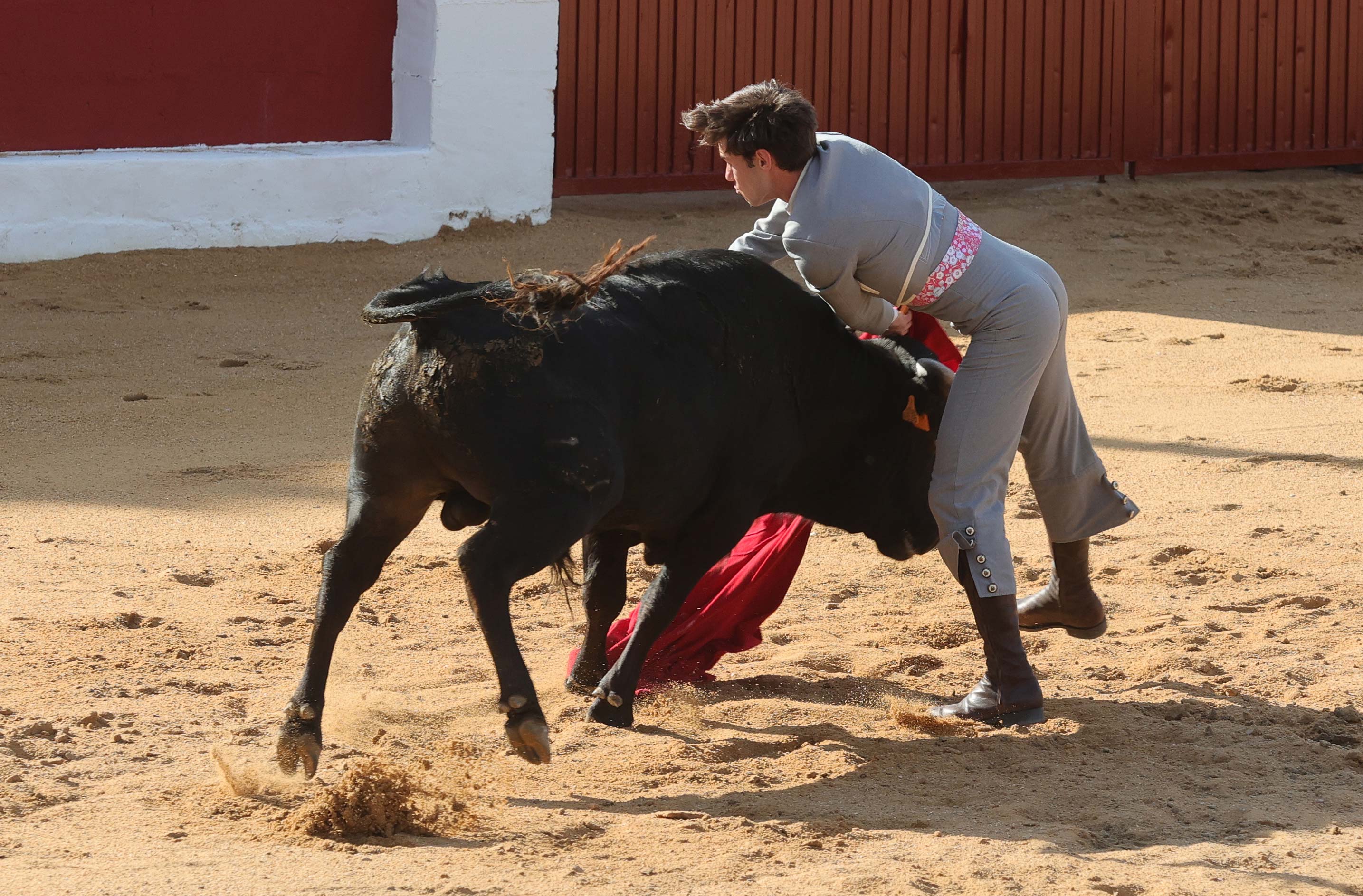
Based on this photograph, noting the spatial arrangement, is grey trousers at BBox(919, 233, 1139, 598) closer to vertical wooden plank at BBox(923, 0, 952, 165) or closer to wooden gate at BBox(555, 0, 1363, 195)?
wooden gate at BBox(555, 0, 1363, 195)

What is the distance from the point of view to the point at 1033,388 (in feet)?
12.8

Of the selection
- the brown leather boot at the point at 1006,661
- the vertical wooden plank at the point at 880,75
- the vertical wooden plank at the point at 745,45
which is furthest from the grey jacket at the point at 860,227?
the vertical wooden plank at the point at 880,75

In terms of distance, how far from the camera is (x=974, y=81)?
12078 mm

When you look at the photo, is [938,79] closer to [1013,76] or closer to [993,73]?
[993,73]

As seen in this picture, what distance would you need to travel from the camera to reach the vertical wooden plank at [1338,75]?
12883mm

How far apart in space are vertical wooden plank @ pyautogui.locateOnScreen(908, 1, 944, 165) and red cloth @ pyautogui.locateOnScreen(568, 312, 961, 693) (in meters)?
7.86

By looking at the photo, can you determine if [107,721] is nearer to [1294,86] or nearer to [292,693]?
[292,693]

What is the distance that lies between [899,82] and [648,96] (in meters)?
2.00

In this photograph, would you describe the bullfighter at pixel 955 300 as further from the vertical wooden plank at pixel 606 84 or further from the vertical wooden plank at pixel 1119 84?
the vertical wooden plank at pixel 1119 84

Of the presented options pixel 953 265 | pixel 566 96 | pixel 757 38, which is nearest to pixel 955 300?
pixel 953 265

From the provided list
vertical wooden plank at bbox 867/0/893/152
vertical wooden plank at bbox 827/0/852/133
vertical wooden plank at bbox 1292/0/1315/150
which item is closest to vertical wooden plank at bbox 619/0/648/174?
vertical wooden plank at bbox 827/0/852/133

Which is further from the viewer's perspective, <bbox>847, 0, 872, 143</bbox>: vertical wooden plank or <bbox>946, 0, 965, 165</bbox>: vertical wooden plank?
<bbox>946, 0, 965, 165</bbox>: vertical wooden plank

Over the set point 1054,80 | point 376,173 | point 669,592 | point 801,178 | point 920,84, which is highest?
point 1054,80

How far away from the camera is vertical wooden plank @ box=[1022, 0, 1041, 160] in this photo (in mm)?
12141
